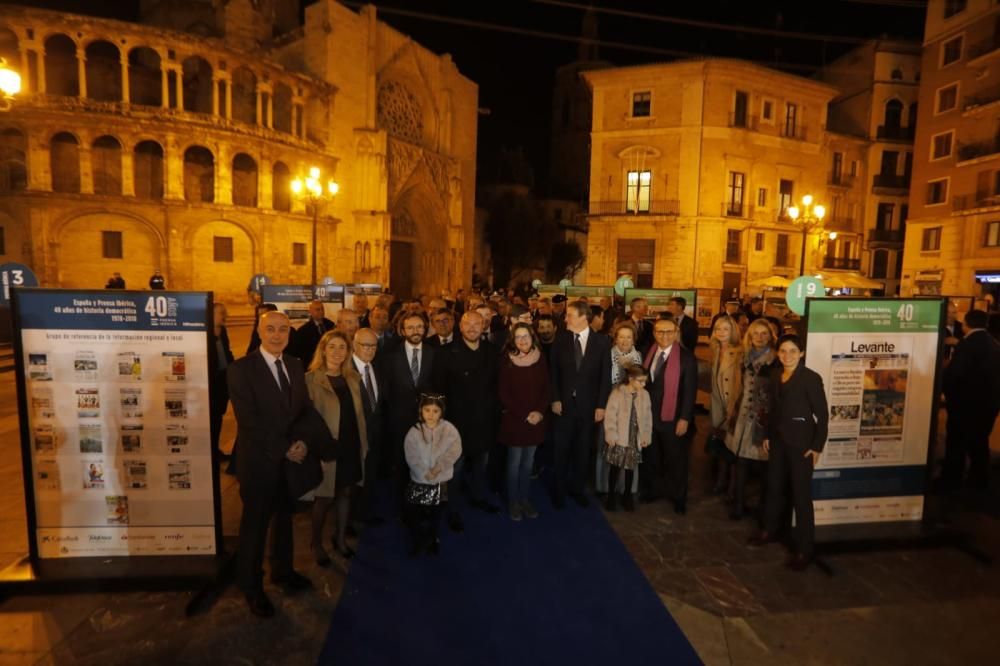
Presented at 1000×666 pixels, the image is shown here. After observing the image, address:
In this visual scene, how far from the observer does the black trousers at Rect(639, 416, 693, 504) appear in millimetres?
5668

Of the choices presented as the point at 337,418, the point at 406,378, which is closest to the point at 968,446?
the point at 406,378

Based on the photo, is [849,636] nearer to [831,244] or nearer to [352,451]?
[352,451]

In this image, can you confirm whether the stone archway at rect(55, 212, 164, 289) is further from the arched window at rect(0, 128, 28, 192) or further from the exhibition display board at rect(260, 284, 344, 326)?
the exhibition display board at rect(260, 284, 344, 326)

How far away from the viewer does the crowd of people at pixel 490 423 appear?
152 inches

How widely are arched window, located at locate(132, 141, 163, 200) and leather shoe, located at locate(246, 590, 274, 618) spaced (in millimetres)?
29554

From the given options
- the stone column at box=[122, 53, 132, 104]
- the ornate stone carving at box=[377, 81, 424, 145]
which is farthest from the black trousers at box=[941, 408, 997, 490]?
the ornate stone carving at box=[377, 81, 424, 145]

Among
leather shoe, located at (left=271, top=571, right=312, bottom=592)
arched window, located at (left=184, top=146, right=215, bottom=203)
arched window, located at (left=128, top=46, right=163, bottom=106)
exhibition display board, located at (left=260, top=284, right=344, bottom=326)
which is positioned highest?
arched window, located at (left=128, top=46, right=163, bottom=106)

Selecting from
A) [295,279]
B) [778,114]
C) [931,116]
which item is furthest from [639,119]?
[295,279]

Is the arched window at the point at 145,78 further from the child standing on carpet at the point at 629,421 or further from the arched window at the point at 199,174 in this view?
the child standing on carpet at the point at 629,421

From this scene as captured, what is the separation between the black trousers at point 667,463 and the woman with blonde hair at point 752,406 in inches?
19.5

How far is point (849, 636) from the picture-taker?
370 centimetres

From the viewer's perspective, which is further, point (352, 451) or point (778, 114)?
point (778, 114)

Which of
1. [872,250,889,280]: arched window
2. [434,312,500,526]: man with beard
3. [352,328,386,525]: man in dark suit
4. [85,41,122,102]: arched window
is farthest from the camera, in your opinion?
[872,250,889,280]: arched window

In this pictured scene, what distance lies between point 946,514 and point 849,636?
309 centimetres
